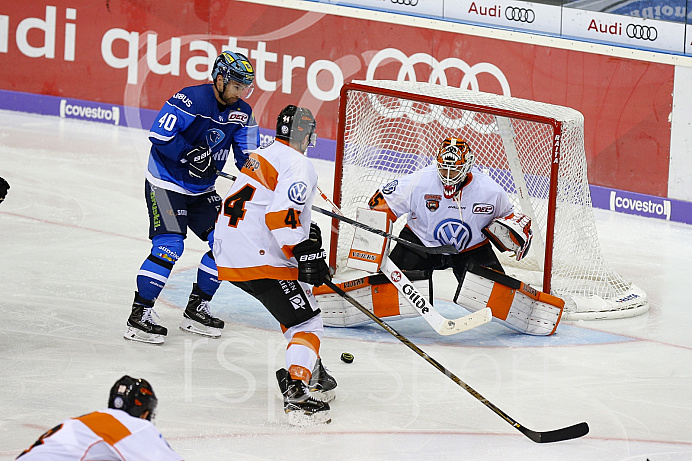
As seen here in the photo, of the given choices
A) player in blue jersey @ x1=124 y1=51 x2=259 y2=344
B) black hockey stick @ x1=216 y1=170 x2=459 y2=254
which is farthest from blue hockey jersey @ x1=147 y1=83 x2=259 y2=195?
black hockey stick @ x1=216 y1=170 x2=459 y2=254

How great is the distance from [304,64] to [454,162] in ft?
14.1

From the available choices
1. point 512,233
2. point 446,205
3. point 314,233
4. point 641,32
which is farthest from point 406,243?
point 641,32

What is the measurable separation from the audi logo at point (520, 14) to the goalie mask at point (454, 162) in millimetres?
3498

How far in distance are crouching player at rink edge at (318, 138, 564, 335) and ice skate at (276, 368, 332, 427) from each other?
1162mm

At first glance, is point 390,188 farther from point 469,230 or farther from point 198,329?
point 198,329

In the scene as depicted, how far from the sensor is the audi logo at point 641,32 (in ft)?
24.2

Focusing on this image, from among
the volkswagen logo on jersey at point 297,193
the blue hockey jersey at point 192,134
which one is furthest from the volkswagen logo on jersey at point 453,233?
the volkswagen logo on jersey at point 297,193

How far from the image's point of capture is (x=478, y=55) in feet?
26.0

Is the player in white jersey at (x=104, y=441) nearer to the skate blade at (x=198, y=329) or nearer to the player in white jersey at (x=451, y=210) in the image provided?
the skate blade at (x=198, y=329)

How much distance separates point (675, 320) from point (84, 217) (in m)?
3.58

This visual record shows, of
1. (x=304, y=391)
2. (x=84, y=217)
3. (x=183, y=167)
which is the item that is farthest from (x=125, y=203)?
(x=304, y=391)

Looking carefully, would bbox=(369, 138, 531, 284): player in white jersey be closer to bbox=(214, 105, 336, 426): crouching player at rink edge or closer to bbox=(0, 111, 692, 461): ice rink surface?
bbox=(0, 111, 692, 461): ice rink surface

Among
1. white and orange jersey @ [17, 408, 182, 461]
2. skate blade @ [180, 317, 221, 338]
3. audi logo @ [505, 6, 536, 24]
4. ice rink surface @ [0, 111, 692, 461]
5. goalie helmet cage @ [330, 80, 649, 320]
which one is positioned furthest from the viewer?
audi logo @ [505, 6, 536, 24]

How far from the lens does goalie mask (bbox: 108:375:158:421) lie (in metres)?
2.24
